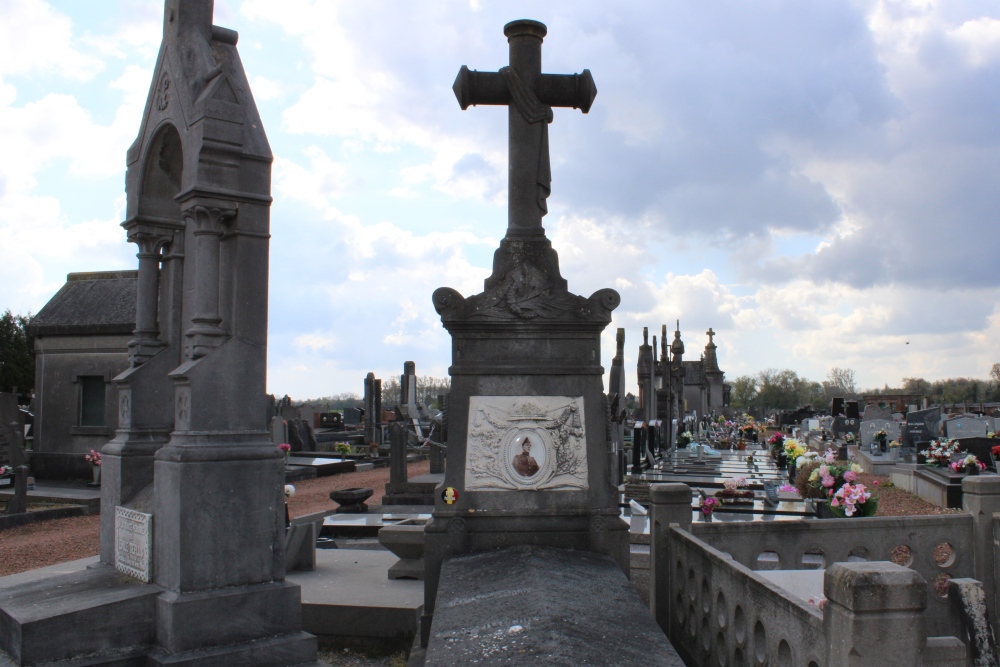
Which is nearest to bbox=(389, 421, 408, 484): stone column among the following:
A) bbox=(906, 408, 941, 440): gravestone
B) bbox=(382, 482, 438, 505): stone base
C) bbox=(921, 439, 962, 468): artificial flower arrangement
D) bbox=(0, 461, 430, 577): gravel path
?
bbox=(382, 482, 438, 505): stone base

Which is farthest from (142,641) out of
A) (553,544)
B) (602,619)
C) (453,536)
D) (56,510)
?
(56,510)

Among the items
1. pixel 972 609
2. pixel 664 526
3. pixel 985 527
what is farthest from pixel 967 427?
pixel 972 609

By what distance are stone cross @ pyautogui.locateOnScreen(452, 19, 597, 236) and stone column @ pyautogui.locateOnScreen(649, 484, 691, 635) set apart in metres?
2.25

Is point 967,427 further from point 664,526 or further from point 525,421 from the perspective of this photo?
point 525,421

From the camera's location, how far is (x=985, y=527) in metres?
5.78

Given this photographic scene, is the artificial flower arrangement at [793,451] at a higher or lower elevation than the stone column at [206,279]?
lower

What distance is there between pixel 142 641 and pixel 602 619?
3140mm

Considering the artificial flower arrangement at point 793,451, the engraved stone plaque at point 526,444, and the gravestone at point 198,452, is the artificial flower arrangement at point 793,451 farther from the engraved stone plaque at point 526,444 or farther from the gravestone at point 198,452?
the gravestone at point 198,452

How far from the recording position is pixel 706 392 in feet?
212

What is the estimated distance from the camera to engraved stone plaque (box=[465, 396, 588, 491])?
5254mm

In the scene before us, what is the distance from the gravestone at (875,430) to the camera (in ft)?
87.4

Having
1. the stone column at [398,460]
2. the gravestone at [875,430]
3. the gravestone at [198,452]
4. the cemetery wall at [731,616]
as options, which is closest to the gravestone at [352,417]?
the gravestone at [875,430]

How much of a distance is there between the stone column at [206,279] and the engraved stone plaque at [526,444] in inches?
75.0

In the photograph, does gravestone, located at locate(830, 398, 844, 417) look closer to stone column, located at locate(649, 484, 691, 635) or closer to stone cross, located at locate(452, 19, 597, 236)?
stone column, located at locate(649, 484, 691, 635)
